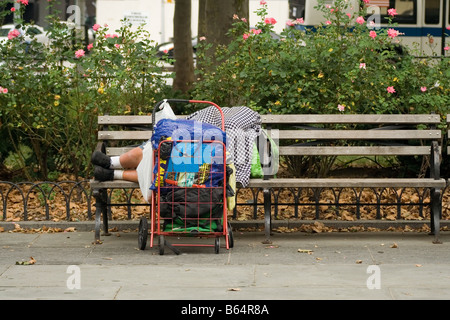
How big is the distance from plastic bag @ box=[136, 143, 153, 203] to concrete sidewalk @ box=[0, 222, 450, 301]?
0.49 m

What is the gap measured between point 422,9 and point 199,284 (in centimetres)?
1683

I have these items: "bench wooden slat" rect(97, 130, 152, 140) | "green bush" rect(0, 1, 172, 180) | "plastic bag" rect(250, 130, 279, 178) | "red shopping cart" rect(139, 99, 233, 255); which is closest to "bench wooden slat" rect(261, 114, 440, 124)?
"plastic bag" rect(250, 130, 279, 178)

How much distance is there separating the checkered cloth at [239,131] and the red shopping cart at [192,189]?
0.94 ft

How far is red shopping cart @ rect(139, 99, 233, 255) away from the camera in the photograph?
6543 millimetres

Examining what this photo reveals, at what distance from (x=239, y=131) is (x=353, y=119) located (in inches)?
45.5

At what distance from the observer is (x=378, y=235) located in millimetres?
7453

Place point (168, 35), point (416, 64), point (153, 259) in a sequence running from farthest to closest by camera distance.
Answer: point (168, 35), point (416, 64), point (153, 259)

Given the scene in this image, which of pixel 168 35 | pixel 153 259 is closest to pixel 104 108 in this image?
pixel 153 259

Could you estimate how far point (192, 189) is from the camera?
6.60 m

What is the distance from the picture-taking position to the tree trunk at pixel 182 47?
15039 millimetres

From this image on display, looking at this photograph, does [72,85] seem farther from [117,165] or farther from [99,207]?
[99,207]

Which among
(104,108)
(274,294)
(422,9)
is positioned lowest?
(274,294)

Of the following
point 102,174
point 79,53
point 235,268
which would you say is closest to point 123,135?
point 102,174

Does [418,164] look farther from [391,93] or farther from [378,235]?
[378,235]
